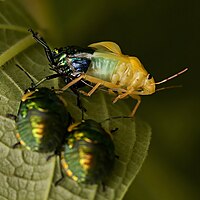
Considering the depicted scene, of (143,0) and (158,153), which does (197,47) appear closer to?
(143,0)

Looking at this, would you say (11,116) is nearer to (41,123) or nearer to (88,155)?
(41,123)

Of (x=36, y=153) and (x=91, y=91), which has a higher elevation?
(x=91, y=91)

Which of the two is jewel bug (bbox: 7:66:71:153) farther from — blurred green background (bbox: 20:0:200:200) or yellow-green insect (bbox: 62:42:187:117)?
blurred green background (bbox: 20:0:200:200)

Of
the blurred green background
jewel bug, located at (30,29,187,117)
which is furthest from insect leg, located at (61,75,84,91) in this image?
the blurred green background

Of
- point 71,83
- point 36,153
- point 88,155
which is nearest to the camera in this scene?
point 88,155

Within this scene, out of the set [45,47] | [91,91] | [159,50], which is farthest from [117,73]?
[159,50]

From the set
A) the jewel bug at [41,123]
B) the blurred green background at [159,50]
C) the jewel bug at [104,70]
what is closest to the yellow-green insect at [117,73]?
the jewel bug at [104,70]

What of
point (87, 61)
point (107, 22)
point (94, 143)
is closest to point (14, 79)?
point (87, 61)
